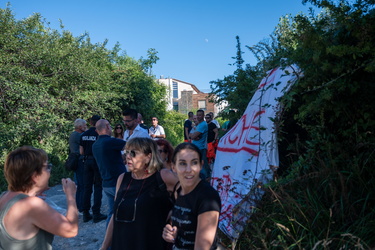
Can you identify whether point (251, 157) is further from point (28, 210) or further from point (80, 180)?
point (80, 180)

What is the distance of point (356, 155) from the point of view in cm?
388

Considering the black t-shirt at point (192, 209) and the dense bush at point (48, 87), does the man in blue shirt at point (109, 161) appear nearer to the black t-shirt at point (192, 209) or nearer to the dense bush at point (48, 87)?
the black t-shirt at point (192, 209)

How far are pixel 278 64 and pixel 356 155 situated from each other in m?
1.96

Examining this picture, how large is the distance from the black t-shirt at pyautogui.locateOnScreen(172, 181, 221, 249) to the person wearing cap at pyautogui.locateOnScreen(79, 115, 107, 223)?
466 cm

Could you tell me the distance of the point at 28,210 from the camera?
99.0 inches

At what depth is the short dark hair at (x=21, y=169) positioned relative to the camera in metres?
2.64

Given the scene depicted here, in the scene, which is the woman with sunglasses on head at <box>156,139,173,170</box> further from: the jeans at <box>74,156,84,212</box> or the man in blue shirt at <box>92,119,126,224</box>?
the jeans at <box>74,156,84,212</box>

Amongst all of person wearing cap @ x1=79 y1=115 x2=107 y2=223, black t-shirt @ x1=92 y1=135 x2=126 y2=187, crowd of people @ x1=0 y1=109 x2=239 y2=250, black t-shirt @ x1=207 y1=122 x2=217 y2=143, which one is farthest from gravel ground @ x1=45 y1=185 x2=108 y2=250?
black t-shirt @ x1=207 y1=122 x2=217 y2=143

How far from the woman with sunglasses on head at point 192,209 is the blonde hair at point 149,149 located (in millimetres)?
378

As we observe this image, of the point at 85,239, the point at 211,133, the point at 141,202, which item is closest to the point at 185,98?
the point at 211,133

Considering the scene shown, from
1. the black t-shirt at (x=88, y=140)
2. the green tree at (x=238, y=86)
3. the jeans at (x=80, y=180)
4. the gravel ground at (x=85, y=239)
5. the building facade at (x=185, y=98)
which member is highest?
the building facade at (x=185, y=98)

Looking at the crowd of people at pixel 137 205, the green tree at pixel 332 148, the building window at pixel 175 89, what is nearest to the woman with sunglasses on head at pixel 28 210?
the crowd of people at pixel 137 205

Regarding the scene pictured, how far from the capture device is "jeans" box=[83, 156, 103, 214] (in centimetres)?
705

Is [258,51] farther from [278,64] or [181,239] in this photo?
[181,239]
